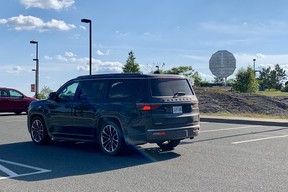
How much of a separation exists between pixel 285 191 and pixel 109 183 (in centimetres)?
267

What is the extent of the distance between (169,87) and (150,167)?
2.03 metres

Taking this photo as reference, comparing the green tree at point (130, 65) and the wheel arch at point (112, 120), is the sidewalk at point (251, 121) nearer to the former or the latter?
the wheel arch at point (112, 120)

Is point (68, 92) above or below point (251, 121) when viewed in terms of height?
above

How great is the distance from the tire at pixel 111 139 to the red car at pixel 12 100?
53.2 feet

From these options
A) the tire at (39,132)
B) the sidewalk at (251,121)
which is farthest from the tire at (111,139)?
the sidewalk at (251,121)

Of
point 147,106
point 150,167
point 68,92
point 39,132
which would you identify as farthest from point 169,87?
point 39,132

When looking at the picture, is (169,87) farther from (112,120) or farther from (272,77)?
(272,77)

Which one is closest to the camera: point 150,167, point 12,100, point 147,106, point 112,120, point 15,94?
point 150,167

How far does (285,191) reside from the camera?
5984mm

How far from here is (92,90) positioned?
968 centimetres

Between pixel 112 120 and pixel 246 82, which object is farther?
pixel 246 82

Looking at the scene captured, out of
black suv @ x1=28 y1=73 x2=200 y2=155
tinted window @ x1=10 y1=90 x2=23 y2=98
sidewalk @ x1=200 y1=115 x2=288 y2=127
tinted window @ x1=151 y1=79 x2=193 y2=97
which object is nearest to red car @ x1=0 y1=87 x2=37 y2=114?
tinted window @ x1=10 y1=90 x2=23 y2=98

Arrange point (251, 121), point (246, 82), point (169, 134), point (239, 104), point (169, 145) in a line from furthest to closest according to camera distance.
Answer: point (246, 82), point (239, 104), point (251, 121), point (169, 145), point (169, 134)

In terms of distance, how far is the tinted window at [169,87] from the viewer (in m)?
8.79
